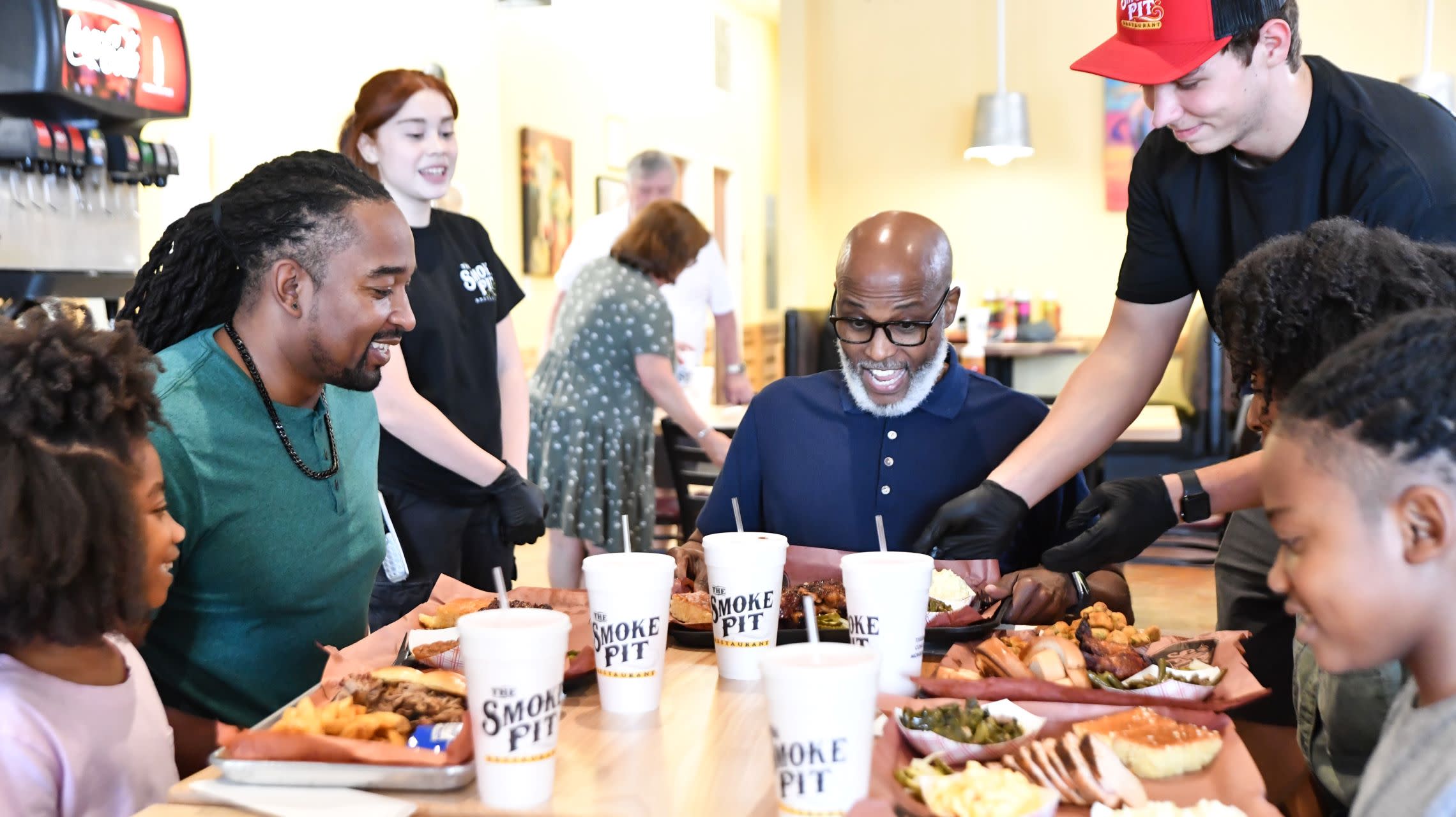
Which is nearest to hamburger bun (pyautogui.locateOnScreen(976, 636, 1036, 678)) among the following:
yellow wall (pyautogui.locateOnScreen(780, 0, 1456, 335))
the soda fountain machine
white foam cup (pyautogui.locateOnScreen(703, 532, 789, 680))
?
white foam cup (pyautogui.locateOnScreen(703, 532, 789, 680))

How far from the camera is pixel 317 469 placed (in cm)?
187

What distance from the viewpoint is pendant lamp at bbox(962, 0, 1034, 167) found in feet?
23.4

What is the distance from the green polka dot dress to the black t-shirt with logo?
848mm

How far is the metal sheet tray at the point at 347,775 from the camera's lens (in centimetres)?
117

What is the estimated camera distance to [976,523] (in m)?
2.10

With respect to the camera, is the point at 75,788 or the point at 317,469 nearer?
the point at 75,788

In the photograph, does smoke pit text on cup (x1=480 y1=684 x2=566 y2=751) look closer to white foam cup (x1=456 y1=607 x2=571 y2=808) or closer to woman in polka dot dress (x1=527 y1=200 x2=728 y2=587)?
white foam cup (x1=456 y1=607 x2=571 y2=808)

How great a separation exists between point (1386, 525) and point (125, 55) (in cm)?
347

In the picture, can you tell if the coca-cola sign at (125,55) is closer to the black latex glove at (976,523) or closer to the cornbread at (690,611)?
the cornbread at (690,611)

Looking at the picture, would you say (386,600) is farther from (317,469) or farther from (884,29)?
(884,29)

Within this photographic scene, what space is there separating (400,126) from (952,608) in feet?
6.17

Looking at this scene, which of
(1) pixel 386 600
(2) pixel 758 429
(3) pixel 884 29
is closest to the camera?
(2) pixel 758 429

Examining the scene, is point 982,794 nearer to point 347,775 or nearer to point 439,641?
point 347,775

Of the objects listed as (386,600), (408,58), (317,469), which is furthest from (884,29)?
(317,469)
